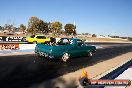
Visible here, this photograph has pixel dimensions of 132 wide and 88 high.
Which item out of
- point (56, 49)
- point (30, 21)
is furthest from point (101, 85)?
point (30, 21)

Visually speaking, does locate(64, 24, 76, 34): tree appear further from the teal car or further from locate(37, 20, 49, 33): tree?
the teal car

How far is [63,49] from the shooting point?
13.1 m

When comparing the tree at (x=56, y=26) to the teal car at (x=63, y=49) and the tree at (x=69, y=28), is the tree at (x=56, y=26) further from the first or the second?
the teal car at (x=63, y=49)

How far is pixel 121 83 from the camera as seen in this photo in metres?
7.73

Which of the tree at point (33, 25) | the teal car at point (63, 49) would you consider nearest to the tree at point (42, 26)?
the tree at point (33, 25)

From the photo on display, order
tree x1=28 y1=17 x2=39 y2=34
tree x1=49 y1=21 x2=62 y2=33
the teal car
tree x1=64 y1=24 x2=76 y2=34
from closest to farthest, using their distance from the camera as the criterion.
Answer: the teal car, tree x1=28 y1=17 x2=39 y2=34, tree x1=49 y1=21 x2=62 y2=33, tree x1=64 y1=24 x2=76 y2=34

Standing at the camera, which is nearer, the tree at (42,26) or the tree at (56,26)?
the tree at (42,26)

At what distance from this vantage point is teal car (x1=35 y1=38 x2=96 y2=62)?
41.2 ft

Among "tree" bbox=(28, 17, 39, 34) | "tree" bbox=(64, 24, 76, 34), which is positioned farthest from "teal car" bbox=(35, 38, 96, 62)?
"tree" bbox=(64, 24, 76, 34)

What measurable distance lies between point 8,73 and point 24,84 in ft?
5.94

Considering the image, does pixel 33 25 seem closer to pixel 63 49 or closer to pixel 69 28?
pixel 69 28

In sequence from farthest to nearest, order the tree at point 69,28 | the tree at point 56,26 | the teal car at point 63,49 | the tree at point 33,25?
the tree at point 69,28 → the tree at point 56,26 → the tree at point 33,25 → the teal car at point 63,49

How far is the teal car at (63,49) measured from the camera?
1256 centimetres

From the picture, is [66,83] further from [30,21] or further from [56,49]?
[30,21]
